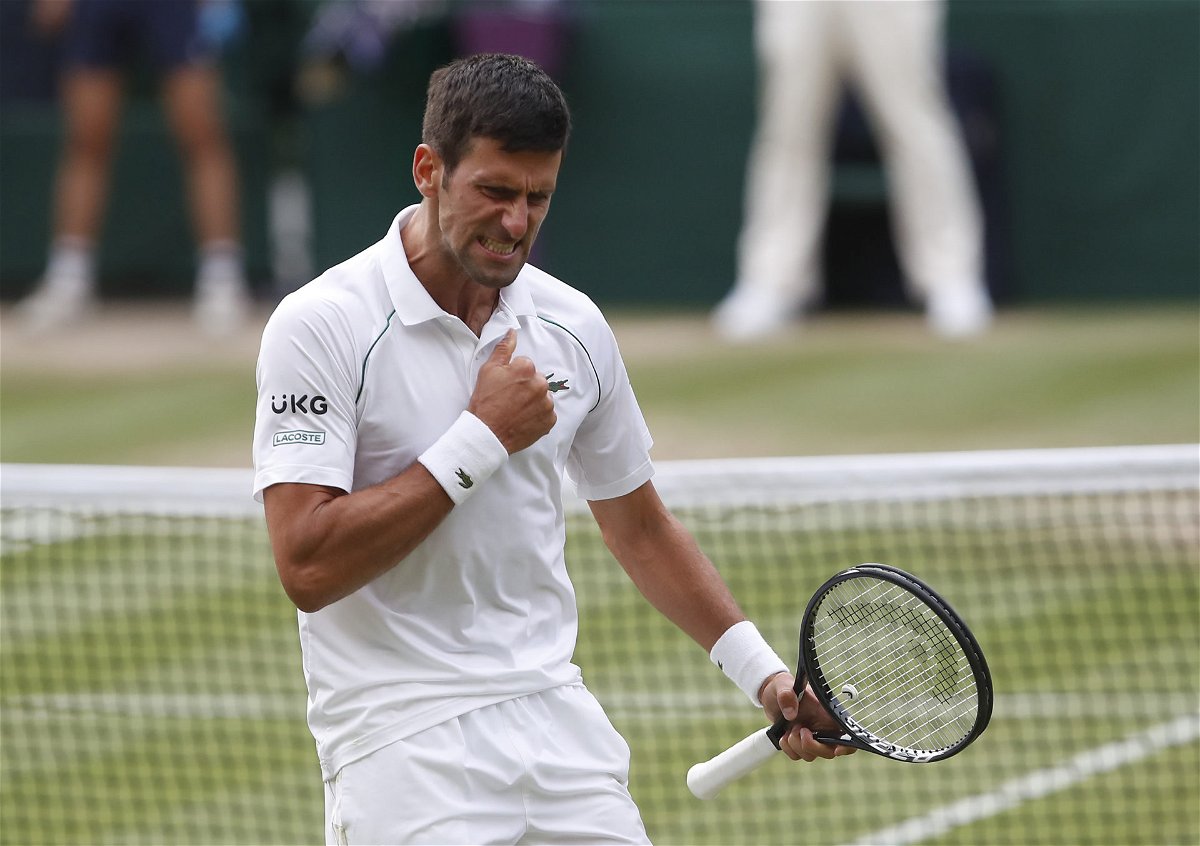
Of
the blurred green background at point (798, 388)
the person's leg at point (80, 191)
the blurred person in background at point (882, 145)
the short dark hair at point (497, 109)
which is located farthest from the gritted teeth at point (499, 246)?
the person's leg at point (80, 191)

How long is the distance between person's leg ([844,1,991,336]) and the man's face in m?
6.70

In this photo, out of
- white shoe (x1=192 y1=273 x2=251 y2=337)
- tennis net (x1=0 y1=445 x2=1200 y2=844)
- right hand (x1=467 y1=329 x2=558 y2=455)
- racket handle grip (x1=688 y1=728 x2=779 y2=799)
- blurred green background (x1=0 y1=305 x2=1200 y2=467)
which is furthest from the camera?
white shoe (x1=192 y1=273 x2=251 y2=337)

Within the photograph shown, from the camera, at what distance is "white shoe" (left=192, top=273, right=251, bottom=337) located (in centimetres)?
1013

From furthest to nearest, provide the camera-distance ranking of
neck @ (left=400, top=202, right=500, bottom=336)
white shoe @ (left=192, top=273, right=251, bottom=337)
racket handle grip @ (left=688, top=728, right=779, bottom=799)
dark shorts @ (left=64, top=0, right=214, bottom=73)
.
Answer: white shoe @ (left=192, top=273, right=251, bottom=337) < dark shorts @ (left=64, top=0, right=214, bottom=73) < racket handle grip @ (left=688, top=728, right=779, bottom=799) < neck @ (left=400, top=202, right=500, bottom=336)

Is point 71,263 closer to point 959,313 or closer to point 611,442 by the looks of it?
point 959,313

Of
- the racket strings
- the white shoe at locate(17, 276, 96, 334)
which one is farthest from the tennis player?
the white shoe at locate(17, 276, 96, 334)

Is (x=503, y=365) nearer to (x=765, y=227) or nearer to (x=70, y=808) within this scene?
(x=70, y=808)

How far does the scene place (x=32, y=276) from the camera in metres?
11.8

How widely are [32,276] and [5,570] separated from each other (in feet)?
16.8

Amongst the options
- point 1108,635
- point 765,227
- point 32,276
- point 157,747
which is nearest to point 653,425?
point 765,227

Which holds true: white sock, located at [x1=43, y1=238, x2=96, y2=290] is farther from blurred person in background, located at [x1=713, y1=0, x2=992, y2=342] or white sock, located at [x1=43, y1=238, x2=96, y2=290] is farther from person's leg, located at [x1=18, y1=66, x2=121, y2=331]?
blurred person in background, located at [x1=713, y1=0, x2=992, y2=342]

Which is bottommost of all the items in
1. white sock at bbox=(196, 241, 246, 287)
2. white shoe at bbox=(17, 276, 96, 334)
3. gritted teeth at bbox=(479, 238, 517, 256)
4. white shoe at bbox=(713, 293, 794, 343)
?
white shoe at bbox=(713, 293, 794, 343)

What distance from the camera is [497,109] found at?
9.84ft

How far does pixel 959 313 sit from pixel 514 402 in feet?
23.3
